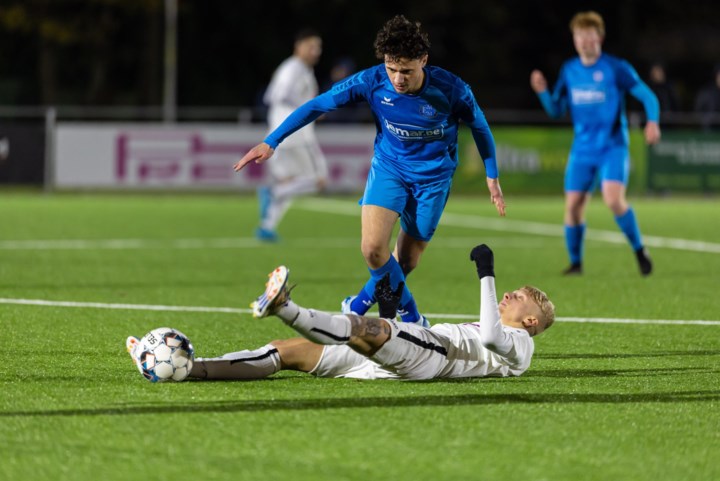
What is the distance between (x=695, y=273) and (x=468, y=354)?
274 inches

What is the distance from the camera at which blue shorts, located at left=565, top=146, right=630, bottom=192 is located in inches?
515

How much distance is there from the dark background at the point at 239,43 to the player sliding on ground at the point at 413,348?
96.5 feet

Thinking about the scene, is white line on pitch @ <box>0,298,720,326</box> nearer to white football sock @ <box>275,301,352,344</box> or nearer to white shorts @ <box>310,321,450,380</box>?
white shorts @ <box>310,321,450,380</box>

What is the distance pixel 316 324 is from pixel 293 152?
1119cm

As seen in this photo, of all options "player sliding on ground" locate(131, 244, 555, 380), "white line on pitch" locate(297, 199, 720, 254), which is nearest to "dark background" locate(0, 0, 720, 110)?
"white line on pitch" locate(297, 199, 720, 254)

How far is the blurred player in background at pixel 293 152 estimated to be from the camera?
55.4ft

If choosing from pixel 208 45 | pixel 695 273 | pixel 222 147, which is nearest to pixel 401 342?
pixel 695 273

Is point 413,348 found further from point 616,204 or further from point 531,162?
point 531,162

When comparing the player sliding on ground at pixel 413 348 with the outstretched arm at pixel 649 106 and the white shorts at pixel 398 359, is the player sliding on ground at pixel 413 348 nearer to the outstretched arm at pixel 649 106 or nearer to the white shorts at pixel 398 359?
the white shorts at pixel 398 359

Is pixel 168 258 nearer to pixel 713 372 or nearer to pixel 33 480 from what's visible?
pixel 713 372

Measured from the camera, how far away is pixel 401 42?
775cm

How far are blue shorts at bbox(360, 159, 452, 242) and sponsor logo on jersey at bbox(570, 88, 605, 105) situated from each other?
483 cm

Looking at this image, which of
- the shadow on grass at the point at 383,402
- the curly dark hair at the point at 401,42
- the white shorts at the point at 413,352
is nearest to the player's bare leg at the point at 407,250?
the curly dark hair at the point at 401,42

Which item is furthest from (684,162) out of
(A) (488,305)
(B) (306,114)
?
(A) (488,305)
